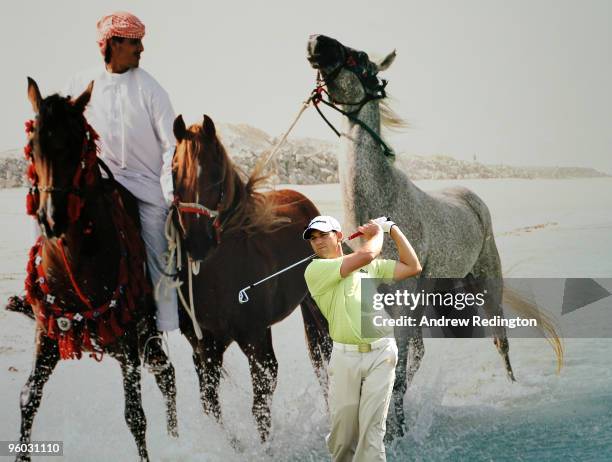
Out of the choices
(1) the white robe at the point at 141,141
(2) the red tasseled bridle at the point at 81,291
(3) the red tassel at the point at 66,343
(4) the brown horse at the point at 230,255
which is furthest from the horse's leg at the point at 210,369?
(3) the red tassel at the point at 66,343

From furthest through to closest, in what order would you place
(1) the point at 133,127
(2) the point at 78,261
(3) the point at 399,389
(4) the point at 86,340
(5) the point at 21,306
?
(3) the point at 399,389 → (1) the point at 133,127 → (5) the point at 21,306 → (4) the point at 86,340 → (2) the point at 78,261

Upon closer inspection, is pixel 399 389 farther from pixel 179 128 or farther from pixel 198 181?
pixel 179 128

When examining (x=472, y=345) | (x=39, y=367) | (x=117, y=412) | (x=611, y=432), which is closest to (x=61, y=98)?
(x=39, y=367)

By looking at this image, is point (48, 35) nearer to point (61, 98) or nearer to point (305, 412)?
point (61, 98)

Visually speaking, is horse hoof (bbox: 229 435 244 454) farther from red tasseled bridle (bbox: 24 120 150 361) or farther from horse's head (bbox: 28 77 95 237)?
horse's head (bbox: 28 77 95 237)

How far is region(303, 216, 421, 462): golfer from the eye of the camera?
348 centimetres

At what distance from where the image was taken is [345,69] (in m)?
4.61

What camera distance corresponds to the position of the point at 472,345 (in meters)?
5.54

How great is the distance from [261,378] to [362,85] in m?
1.76

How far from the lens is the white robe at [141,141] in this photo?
14.1ft

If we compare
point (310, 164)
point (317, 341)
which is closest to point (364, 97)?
point (310, 164)

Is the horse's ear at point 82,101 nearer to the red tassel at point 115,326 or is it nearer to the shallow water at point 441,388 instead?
the red tassel at point 115,326

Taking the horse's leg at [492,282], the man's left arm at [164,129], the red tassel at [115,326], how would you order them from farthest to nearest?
the horse's leg at [492,282] < the man's left arm at [164,129] < the red tassel at [115,326]

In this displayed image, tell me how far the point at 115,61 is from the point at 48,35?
942 millimetres
